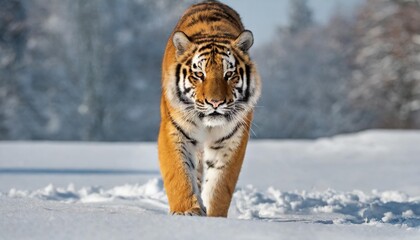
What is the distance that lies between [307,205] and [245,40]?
2233mm

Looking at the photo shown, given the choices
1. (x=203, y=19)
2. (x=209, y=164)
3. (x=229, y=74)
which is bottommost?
(x=209, y=164)

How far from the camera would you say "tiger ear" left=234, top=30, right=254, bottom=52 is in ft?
17.4

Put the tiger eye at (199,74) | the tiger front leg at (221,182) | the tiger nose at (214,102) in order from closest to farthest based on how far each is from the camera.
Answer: the tiger nose at (214,102)
the tiger eye at (199,74)
the tiger front leg at (221,182)

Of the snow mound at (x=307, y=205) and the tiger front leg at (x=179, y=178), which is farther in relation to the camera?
the snow mound at (x=307, y=205)

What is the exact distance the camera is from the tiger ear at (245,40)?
A: 17.4 feet

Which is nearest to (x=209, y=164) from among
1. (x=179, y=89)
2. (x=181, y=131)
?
(x=181, y=131)

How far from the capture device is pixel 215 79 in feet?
16.3

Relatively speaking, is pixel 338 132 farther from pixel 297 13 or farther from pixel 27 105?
pixel 297 13

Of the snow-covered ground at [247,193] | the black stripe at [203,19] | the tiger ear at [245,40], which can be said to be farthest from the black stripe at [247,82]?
the snow-covered ground at [247,193]

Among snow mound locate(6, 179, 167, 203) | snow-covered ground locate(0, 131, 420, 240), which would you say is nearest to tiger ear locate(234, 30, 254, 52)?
Result: snow-covered ground locate(0, 131, 420, 240)

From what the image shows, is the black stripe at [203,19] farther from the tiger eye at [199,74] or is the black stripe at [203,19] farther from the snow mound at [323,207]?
the snow mound at [323,207]

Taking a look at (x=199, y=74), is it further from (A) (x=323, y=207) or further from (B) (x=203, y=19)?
(A) (x=323, y=207)

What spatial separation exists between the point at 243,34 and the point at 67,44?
1092 inches

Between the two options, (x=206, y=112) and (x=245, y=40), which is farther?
(x=245, y=40)
